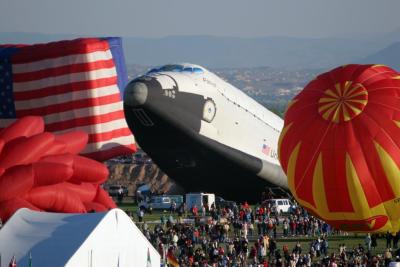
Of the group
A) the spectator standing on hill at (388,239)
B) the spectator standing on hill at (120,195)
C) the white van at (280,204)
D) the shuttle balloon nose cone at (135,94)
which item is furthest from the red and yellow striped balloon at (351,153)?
the spectator standing on hill at (120,195)

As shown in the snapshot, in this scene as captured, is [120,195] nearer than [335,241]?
No

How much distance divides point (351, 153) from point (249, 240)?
6.42 meters

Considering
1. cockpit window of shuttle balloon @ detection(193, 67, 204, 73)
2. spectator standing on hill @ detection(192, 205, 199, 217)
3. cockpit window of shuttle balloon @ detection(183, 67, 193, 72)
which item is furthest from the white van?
cockpit window of shuttle balloon @ detection(183, 67, 193, 72)

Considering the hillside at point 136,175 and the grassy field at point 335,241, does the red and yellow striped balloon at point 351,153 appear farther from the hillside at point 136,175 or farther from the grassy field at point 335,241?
the hillside at point 136,175

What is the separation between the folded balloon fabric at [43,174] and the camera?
29.6 metres

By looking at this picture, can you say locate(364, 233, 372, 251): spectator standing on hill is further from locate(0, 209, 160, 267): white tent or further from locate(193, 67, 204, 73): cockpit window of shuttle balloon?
locate(193, 67, 204, 73): cockpit window of shuttle balloon

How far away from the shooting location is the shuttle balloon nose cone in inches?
1698

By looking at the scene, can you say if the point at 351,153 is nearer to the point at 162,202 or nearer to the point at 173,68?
the point at 173,68

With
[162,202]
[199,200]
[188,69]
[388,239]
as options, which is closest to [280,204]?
[199,200]

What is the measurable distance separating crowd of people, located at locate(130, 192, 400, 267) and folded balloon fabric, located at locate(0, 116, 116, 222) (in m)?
2.54

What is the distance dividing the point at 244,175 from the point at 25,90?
9.17m

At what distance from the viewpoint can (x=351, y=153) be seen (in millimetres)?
32719

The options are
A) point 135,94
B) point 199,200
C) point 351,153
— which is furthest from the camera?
point 199,200

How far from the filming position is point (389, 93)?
3372 centimetres
